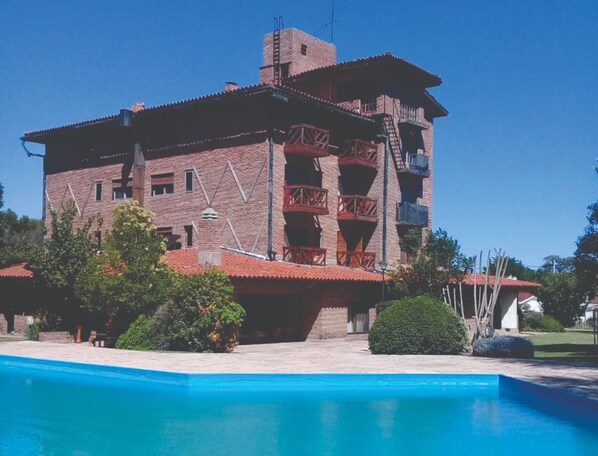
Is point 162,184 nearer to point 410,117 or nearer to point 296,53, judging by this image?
point 296,53

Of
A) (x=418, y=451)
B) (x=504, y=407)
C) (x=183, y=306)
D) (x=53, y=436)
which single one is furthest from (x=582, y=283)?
(x=53, y=436)

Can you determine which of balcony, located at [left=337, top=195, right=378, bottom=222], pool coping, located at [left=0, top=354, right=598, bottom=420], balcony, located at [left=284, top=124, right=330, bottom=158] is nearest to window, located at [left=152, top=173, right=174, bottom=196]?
balcony, located at [left=284, top=124, right=330, bottom=158]

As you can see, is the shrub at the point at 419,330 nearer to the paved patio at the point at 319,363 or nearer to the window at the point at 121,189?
the paved patio at the point at 319,363

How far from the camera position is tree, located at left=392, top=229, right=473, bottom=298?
964 inches

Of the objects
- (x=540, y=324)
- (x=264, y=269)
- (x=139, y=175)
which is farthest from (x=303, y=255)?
(x=540, y=324)

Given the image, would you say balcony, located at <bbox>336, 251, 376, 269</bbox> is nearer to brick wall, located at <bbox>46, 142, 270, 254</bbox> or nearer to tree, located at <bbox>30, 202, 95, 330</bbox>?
brick wall, located at <bbox>46, 142, 270, 254</bbox>

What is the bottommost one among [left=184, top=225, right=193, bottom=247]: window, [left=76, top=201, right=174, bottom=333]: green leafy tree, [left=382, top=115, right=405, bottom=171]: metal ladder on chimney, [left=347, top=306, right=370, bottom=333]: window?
[left=347, top=306, right=370, bottom=333]: window

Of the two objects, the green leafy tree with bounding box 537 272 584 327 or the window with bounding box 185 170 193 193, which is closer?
the window with bounding box 185 170 193 193

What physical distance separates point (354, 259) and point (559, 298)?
21067mm

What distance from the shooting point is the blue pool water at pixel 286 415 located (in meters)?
11.9

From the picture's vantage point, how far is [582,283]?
2425 cm

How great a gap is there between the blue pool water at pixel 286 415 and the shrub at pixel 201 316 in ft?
12.3

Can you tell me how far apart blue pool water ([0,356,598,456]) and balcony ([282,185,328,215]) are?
1401 cm

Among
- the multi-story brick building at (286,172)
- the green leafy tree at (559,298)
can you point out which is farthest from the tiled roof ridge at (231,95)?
the green leafy tree at (559,298)
